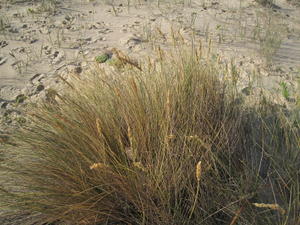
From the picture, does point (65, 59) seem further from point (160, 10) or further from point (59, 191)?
point (59, 191)

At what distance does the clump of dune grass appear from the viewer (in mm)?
1236

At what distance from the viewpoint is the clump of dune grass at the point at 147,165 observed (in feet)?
4.06

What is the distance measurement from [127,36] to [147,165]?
245cm

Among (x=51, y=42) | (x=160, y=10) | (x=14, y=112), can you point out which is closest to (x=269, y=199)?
(x=14, y=112)

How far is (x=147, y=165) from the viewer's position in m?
1.23

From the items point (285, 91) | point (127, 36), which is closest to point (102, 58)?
point (127, 36)

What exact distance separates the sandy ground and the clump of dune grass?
0.81 m

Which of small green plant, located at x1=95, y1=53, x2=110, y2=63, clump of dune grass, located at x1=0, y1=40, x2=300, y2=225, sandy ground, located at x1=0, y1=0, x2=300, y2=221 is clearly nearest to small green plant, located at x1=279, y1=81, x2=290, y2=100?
sandy ground, located at x1=0, y1=0, x2=300, y2=221

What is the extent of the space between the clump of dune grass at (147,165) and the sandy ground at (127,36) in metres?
0.81

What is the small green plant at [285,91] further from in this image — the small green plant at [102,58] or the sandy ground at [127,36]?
the small green plant at [102,58]

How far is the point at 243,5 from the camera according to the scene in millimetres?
4145

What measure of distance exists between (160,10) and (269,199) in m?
3.33

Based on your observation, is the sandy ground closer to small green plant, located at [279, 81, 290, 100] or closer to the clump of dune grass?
small green plant, located at [279, 81, 290, 100]

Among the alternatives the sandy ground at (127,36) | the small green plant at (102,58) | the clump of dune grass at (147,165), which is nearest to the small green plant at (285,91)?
the sandy ground at (127,36)
